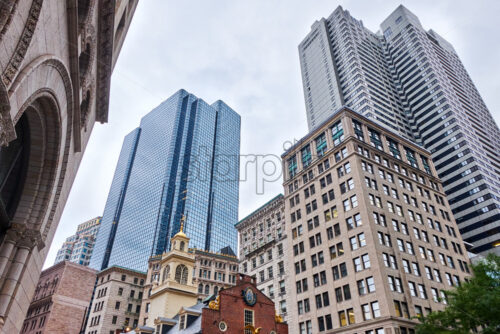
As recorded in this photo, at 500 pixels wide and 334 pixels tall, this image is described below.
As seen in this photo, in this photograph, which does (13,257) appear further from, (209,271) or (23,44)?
(209,271)

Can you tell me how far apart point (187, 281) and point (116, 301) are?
42901 mm

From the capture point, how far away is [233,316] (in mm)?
39312

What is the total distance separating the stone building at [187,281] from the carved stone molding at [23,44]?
39944mm

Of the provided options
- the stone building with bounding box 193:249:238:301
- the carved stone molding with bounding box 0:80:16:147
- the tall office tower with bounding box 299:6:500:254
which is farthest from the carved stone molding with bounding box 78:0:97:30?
the tall office tower with bounding box 299:6:500:254

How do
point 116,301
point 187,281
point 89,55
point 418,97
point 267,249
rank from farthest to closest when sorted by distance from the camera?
1. point 418,97
2. point 116,301
3. point 267,249
4. point 187,281
5. point 89,55

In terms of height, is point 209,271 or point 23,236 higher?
point 209,271

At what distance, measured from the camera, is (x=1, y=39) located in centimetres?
869

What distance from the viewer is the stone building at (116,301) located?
82.2 m

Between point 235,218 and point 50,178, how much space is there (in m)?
181

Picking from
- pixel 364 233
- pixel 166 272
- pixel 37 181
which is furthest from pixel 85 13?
pixel 166 272

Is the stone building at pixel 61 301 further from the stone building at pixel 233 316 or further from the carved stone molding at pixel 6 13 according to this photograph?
the carved stone molding at pixel 6 13

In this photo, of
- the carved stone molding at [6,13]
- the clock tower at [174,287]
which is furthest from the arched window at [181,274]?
the carved stone molding at [6,13]

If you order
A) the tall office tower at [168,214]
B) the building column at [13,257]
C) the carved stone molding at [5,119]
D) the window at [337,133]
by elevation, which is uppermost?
the tall office tower at [168,214]

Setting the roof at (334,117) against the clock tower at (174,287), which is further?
the roof at (334,117)
